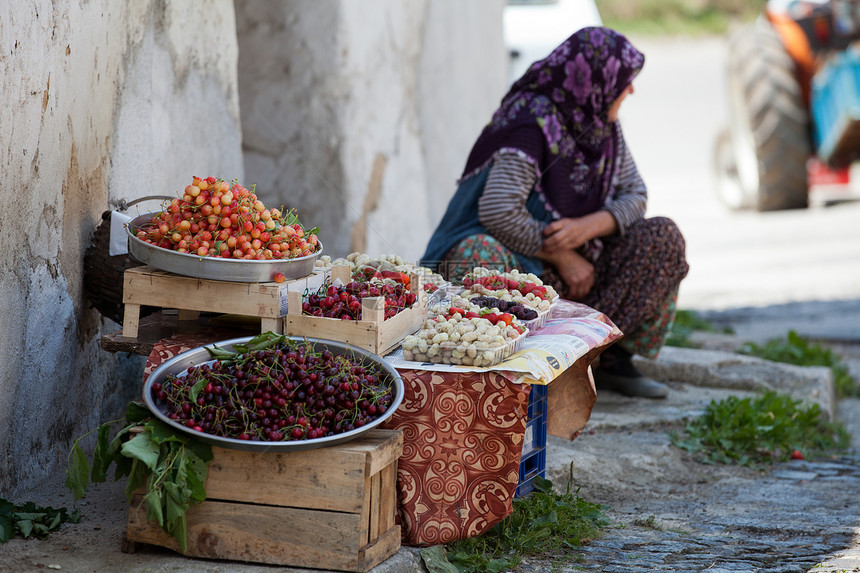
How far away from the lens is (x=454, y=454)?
8.52ft

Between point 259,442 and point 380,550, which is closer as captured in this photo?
point 259,442

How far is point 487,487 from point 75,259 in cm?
144

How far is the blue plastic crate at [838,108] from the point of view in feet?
28.3

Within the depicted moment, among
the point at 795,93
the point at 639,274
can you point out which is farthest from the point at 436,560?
the point at 795,93

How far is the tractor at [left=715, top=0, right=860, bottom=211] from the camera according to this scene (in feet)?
29.4

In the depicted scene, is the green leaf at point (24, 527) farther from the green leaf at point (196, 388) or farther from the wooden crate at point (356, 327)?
the wooden crate at point (356, 327)

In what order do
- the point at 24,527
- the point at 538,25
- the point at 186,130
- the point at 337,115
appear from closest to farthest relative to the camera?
the point at 24,527 → the point at 186,130 → the point at 337,115 → the point at 538,25

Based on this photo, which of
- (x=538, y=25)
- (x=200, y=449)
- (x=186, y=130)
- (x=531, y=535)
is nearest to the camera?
(x=200, y=449)

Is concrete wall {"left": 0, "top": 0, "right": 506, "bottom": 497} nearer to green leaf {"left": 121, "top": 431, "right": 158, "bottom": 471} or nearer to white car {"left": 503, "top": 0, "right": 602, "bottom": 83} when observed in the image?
green leaf {"left": 121, "top": 431, "right": 158, "bottom": 471}

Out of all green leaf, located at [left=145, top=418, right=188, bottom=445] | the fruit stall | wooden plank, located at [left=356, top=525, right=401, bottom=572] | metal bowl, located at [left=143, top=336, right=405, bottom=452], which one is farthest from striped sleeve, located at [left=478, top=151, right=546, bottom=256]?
green leaf, located at [left=145, top=418, right=188, bottom=445]

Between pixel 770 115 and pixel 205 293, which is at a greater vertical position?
pixel 770 115

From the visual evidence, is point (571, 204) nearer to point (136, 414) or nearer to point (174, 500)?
point (136, 414)

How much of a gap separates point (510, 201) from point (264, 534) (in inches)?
72.9

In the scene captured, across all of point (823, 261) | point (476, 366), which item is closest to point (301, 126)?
point (476, 366)
